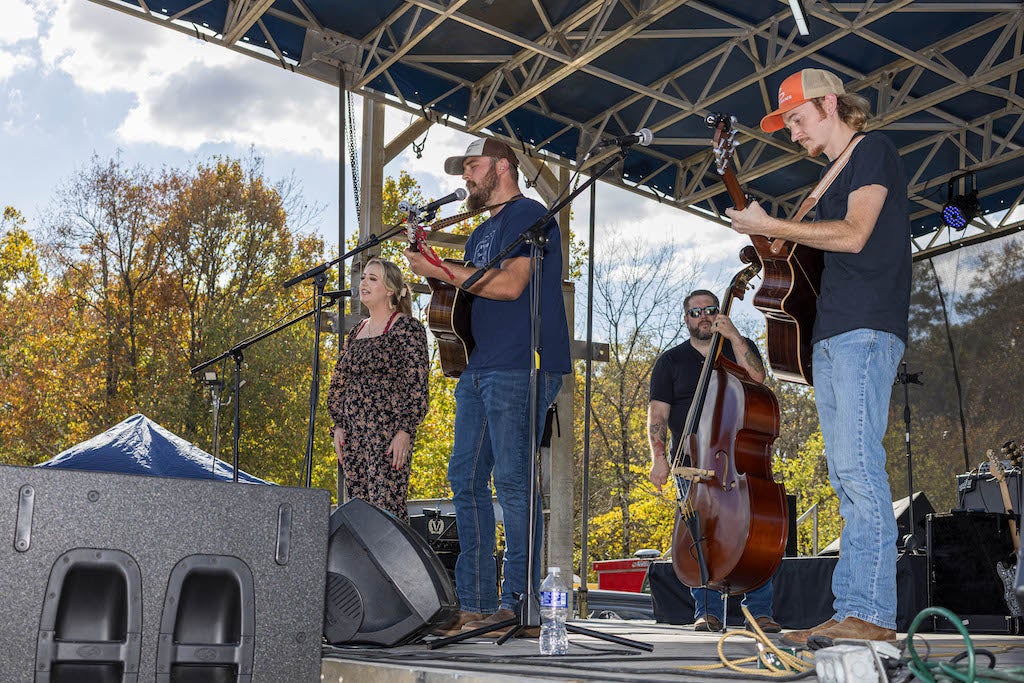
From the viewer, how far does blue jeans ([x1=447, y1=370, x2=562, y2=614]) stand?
125 inches

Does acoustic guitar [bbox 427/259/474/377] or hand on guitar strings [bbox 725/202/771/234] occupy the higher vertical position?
hand on guitar strings [bbox 725/202/771/234]

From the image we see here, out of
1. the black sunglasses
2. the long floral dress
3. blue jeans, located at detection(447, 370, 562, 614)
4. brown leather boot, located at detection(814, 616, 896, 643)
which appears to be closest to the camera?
brown leather boot, located at detection(814, 616, 896, 643)

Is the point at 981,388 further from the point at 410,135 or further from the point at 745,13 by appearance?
the point at 410,135

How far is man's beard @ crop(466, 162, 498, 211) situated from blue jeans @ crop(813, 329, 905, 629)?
1.35m

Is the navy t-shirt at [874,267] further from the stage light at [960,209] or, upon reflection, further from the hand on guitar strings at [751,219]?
the stage light at [960,209]

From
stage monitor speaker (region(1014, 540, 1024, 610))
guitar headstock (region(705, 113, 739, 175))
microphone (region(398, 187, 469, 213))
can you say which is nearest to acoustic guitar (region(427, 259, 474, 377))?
microphone (region(398, 187, 469, 213))

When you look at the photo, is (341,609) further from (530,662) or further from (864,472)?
(864,472)

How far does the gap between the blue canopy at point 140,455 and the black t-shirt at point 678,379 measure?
132 inches

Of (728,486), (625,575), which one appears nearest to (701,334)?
(728,486)

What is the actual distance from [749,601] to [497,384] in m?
2.21

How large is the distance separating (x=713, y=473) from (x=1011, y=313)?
556cm

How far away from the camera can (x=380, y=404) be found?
4070mm

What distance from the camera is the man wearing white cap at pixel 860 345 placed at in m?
2.71

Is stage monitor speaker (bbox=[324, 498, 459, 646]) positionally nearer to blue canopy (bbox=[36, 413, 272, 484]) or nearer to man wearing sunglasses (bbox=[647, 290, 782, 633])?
man wearing sunglasses (bbox=[647, 290, 782, 633])
